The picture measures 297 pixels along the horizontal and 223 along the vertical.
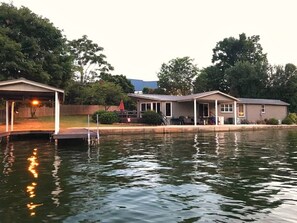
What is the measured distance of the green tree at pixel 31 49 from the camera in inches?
1139

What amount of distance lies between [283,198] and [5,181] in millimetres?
6949

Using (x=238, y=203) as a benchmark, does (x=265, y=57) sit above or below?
above

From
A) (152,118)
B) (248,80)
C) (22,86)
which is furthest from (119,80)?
(22,86)

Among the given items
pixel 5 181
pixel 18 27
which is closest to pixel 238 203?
pixel 5 181

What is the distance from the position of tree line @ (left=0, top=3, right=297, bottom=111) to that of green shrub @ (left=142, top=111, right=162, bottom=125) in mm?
6773

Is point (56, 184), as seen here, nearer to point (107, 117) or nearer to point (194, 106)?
point (107, 117)

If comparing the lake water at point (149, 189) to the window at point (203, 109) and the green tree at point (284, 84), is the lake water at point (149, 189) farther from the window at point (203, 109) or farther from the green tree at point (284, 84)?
the green tree at point (284, 84)

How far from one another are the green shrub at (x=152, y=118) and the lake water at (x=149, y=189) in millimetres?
18034

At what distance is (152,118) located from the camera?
3123 cm

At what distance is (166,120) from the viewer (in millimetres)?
33250

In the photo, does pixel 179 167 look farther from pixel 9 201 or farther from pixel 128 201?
pixel 9 201

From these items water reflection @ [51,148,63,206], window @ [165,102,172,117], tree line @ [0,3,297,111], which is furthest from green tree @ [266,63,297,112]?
water reflection @ [51,148,63,206]

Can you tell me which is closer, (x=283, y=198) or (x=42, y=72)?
(x=283, y=198)

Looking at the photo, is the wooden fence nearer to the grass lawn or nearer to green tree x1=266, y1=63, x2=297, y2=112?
the grass lawn
